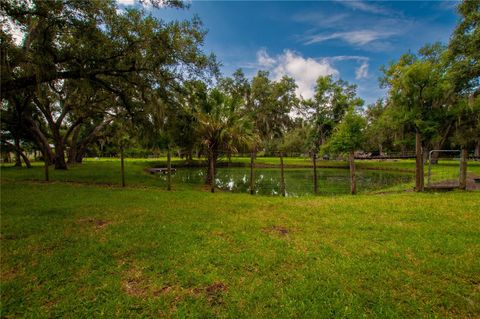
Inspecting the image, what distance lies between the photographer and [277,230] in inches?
196

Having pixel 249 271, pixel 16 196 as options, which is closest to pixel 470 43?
pixel 249 271

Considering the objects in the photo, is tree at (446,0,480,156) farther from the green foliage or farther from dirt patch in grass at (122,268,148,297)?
dirt patch in grass at (122,268,148,297)

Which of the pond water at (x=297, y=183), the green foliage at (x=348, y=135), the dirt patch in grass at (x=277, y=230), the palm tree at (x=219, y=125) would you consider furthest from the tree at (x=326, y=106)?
the dirt patch in grass at (x=277, y=230)

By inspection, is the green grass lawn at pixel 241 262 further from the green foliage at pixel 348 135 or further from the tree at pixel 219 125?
the green foliage at pixel 348 135

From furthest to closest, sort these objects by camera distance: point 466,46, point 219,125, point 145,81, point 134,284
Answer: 1. point 466,46
2. point 219,125
3. point 145,81
4. point 134,284

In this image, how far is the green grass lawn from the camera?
2703 millimetres

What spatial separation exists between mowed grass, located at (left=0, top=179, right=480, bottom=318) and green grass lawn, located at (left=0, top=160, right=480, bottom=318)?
0.02m

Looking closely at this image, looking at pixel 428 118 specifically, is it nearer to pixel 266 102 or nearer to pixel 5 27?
pixel 266 102

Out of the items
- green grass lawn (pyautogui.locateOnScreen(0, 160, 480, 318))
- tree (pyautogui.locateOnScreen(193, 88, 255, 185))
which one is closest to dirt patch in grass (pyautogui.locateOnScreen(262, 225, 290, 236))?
green grass lawn (pyautogui.locateOnScreen(0, 160, 480, 318))

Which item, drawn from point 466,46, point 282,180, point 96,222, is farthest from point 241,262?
point 466,46

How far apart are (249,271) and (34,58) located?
9.38 metres

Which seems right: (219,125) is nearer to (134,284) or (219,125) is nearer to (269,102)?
(134,284)

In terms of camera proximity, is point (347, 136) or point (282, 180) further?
point (347, 136)

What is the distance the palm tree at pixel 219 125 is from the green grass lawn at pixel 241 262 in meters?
6.98
